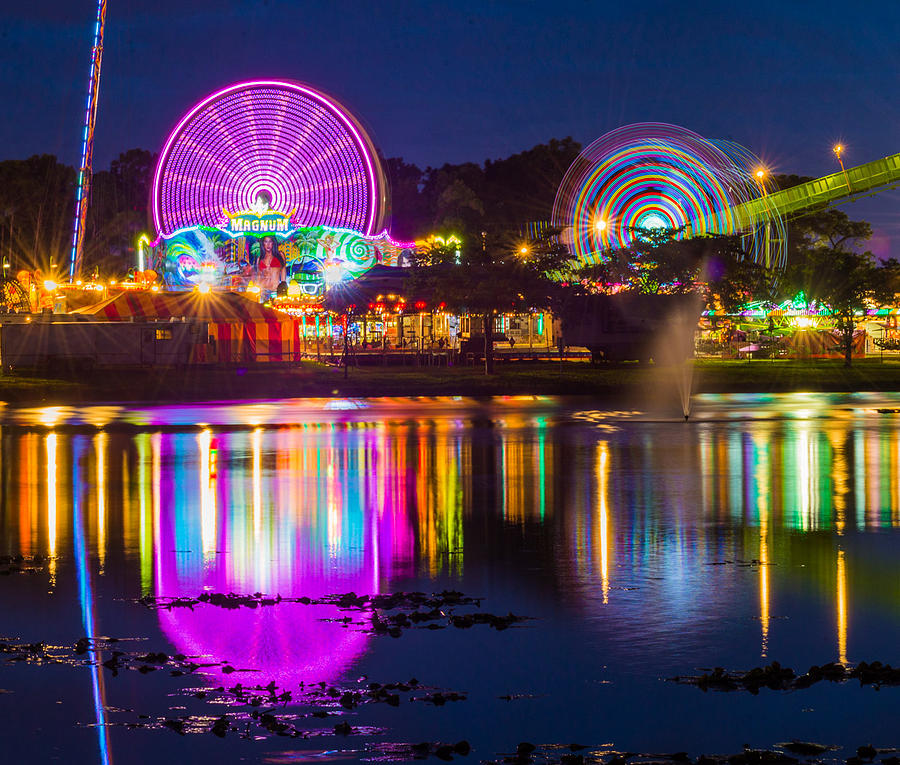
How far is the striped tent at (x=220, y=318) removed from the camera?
60750 mm

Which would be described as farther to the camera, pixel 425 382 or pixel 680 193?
pixel 680 193

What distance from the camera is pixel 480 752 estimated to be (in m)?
6.30

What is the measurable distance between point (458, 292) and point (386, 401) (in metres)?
23.0

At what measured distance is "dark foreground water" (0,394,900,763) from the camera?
6711mm

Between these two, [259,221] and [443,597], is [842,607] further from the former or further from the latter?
[259,221]

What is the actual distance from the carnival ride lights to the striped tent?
16077mm

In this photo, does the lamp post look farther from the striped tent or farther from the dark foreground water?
the dark foreground water

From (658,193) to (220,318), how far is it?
24.0 meters

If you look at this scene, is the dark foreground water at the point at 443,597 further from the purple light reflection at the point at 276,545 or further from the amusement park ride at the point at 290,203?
the amusement park ride at the point at 290,203

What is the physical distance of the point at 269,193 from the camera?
272ft

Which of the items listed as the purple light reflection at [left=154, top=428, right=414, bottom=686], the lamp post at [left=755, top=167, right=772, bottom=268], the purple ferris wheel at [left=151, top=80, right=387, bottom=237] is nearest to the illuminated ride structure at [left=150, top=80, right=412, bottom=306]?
the purple ferris wheel at [left=151, top=80, right=387, bottom=237]

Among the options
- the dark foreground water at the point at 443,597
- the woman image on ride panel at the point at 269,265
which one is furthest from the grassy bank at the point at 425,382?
the woman image on ride panel at the point at 269,265

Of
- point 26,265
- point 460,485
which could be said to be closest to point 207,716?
point 460,485

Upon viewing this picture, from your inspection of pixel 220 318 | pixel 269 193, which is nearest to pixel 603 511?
pixel 220 318
